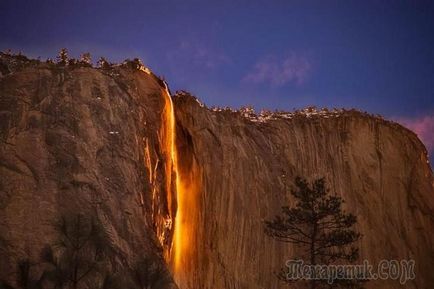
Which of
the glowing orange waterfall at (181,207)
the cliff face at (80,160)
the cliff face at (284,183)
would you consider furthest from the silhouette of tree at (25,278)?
the cliff face at (284,183)

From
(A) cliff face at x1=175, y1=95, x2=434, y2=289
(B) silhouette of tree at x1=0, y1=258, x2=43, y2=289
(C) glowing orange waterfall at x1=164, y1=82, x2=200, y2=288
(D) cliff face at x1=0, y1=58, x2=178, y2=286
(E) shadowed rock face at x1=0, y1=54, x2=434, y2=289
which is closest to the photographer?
(B) silhouette of tree at x1=0, y1=258, x2=43, y2=289

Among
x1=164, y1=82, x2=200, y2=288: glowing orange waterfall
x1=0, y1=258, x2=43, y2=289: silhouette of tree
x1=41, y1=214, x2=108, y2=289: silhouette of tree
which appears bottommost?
x1=0, y1=258, x2=43, y2=289: silhouette of tree

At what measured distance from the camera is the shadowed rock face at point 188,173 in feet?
65.4

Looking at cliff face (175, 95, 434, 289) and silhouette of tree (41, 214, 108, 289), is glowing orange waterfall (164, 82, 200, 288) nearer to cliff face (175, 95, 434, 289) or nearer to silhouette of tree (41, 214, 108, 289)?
cliff face (175, 95, 434, 289)

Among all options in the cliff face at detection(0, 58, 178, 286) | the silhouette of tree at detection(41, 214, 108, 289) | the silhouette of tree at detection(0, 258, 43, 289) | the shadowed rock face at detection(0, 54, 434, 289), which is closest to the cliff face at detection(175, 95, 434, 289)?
the shadowed rock face at detection(0, 54, 434, 289)

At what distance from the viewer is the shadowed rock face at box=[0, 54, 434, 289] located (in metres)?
19.9

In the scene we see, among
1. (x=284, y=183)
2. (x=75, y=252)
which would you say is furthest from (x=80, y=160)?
(x=284, y=183)

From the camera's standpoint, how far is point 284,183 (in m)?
31.9

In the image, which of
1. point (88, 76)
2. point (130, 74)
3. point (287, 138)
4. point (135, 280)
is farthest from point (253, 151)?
point (135, 280)

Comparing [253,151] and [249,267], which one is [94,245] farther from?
[253,151]

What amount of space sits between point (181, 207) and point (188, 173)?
6.06 ft

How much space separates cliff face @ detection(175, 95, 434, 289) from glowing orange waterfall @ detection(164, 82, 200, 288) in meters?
0.22

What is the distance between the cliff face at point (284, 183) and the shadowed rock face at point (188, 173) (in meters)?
0.07

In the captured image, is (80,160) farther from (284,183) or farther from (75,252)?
(284,183)
